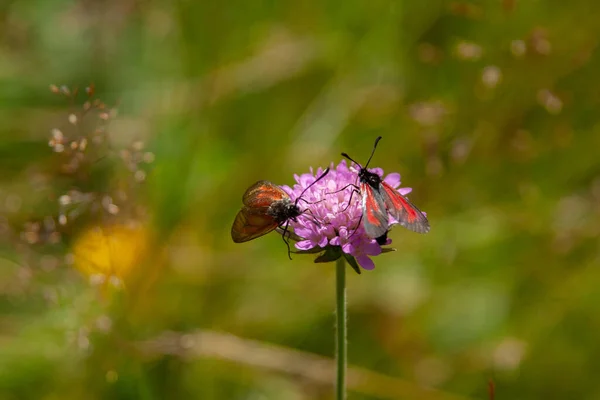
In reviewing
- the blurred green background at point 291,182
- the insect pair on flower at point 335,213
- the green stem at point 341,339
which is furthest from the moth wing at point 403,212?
the blurred green background at point 291,182

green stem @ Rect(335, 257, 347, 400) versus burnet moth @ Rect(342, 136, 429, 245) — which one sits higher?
burnet moth @ Rect(342, 136, 429, 245)

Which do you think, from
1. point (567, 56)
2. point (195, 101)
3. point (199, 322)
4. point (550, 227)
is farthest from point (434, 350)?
point (195, 101)

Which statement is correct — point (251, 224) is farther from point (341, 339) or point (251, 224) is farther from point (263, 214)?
point (341, 339)

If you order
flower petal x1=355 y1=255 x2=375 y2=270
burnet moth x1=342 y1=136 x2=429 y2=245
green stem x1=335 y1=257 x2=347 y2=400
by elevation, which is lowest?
green stem x1=335 y1=257 x2=347 y2=400

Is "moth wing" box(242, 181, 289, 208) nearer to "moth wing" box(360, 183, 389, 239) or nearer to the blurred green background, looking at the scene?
"moth wing" box(360, 183, 389, 239)

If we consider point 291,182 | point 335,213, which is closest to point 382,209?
point 335,213

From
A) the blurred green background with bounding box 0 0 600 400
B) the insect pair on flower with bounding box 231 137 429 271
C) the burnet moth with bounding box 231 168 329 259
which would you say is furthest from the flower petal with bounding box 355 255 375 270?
the blurred green background with bounding box 0 0 600 400
